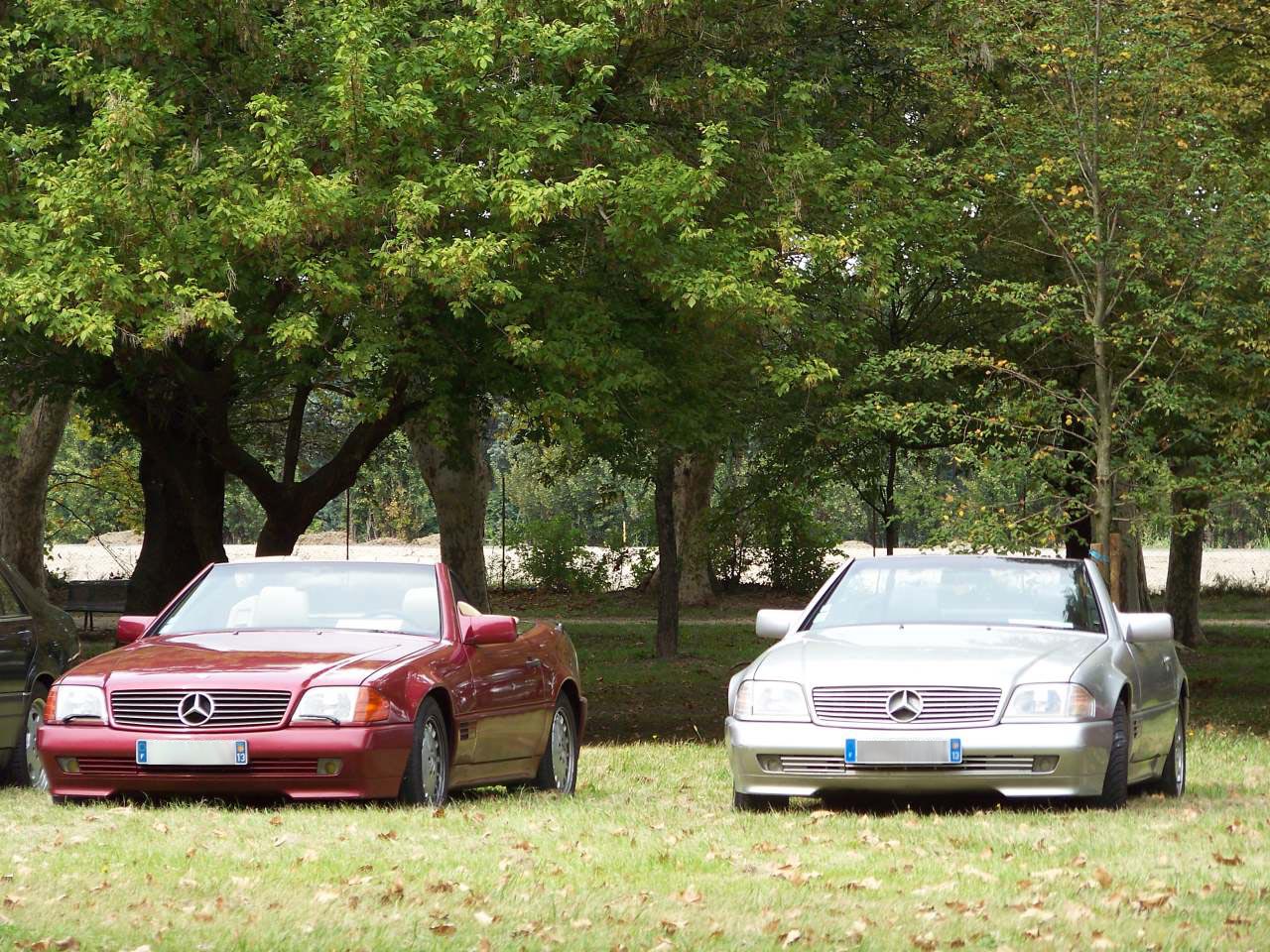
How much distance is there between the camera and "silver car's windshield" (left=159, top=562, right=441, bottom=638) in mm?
11508

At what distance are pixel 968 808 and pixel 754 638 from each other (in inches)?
964

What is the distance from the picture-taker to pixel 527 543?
49.6 metres

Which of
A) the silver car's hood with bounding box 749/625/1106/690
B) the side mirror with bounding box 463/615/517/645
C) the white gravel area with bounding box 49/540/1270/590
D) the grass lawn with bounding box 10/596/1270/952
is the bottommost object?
the white gravel area with bounding box 49/540/1270/590

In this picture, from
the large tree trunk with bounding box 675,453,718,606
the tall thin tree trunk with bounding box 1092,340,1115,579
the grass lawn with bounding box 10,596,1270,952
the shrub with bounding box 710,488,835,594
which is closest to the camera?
the grass lawn with bounding box 10,596,1270,952

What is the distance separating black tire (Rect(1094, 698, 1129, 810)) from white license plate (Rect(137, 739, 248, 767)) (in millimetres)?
4310

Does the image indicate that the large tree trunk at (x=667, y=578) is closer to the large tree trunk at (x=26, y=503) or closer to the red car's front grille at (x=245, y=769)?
the large tree trunk at (x=26, y=503)

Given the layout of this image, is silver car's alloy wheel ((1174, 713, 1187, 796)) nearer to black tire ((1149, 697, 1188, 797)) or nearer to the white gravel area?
black tire ((1149, 697, 1188, 797))

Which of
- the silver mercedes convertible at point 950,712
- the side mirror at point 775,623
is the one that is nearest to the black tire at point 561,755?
the side mirror at point 775,623

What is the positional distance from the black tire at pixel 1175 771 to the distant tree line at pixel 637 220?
5368mm

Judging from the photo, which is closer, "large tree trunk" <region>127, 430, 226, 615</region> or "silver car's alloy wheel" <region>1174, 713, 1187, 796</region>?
"silver car's alloy wheel" <region>1174, 713, 1187, 796</region>

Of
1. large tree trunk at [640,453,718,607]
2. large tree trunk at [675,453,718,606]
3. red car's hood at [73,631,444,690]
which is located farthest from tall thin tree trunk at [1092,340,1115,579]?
large tree trunk at [675,453,718,606]

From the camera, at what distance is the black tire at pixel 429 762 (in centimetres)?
1040

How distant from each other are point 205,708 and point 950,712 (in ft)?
12.1

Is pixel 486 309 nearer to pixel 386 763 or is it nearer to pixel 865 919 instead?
pixel 386 763
